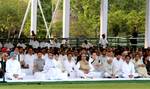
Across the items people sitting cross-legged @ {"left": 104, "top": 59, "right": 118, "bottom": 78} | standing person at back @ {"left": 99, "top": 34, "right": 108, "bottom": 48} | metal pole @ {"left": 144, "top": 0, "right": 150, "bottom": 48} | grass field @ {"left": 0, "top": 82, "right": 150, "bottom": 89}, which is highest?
metal pole @ {"left": 144, "top": 0, "right": 150, "bottom": 48}

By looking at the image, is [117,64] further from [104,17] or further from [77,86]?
[104,17]

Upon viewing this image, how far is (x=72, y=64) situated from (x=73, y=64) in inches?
1.2

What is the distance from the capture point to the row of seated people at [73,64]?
1482 cm

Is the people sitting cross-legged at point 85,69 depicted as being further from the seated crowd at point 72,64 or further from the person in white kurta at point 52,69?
the person in white kurta at point 52,69

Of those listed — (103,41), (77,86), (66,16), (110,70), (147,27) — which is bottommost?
(77,86)

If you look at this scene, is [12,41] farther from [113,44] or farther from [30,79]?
[30,79]

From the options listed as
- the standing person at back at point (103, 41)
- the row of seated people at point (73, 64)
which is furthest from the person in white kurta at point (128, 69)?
the standing person at back at point (103, 41)

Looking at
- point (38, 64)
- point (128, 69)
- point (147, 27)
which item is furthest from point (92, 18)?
point (38, 64)

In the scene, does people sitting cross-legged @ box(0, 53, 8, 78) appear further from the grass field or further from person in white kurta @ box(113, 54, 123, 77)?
person in white kurta @ box(113, 54, 123, 77)

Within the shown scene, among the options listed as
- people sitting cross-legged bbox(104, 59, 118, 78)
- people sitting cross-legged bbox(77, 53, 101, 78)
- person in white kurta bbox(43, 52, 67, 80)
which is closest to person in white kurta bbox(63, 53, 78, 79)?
people sitting cross-legged bbox(77, 53, 101, 78)

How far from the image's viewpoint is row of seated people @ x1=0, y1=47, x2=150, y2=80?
583 inches

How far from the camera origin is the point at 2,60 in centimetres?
1397

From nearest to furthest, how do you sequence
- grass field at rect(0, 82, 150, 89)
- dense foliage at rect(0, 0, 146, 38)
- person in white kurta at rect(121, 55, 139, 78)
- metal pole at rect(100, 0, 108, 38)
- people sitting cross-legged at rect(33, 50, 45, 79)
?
grass field at rect(0, 82, 150, 89) < people sitting cross-legged at rect(33, 50, 45, 79) < person in white kurta at rect(121, 55, 139, 78) < metal pole at rect(100, 0, 108, 38) < dense foliage at rect(0, 0, 146, 38)

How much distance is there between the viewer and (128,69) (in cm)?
1588
